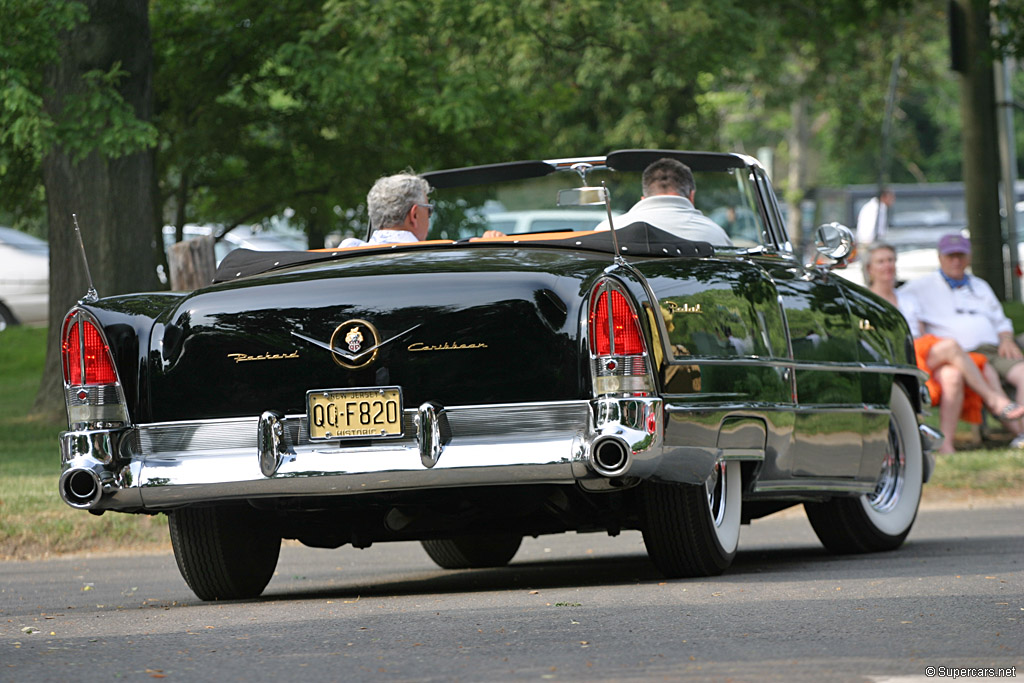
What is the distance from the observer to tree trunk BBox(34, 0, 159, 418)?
45.3ft

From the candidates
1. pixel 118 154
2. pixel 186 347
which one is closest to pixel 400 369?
pixel 186 347

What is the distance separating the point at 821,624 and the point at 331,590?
273 centimetres

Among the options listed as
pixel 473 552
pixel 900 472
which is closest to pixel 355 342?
pixel 473 552

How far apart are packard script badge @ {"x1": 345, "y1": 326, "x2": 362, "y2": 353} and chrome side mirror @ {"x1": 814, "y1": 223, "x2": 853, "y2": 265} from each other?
2755 millimetres

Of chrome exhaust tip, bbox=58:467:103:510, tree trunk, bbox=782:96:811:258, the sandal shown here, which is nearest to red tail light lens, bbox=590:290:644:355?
chrome exhaust tip, bbox=58:467:103:510

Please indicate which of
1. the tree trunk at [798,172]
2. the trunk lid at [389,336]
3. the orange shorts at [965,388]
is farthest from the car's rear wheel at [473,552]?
the tree trunk at [798,172]

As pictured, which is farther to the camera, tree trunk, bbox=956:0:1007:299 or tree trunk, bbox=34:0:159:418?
tree trunk, bbox=956:0:1007:299

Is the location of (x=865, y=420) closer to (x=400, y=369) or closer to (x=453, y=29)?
(x=400, y=369)

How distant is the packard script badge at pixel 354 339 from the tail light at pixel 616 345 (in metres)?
0.77

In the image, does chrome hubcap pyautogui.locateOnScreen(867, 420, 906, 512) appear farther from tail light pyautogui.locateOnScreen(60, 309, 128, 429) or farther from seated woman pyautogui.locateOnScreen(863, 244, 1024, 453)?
seated woman pyautogui.locateOnScreen(863, 244, 1024, 453)

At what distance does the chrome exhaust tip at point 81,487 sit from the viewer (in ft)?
20.5

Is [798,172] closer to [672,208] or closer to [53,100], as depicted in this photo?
[53,100]

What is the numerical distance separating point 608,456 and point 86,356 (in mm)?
1886

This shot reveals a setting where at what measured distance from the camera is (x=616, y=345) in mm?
5945
